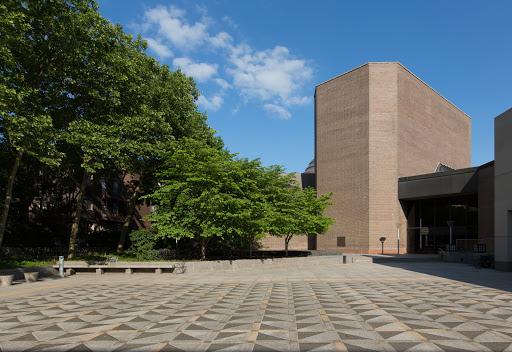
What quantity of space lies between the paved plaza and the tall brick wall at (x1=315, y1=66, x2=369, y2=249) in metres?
28.3

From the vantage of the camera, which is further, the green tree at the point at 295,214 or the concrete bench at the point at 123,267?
the green tree at the point at 295,214

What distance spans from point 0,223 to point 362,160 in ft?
117

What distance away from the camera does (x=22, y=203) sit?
105 ft

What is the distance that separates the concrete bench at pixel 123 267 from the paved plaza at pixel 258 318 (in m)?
5.30

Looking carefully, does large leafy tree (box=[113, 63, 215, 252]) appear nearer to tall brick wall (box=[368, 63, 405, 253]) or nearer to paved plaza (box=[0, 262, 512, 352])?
paved plaza (box=[0, 262, 512, 352])

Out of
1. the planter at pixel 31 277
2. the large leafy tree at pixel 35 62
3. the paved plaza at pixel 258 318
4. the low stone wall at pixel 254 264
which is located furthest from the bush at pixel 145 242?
the paved plaza at pixel 258 318

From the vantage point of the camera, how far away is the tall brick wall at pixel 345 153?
42.3 meters

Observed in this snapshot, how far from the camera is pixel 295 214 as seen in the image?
2916 centimetres

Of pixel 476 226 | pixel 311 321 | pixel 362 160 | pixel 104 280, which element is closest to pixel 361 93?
pixel 362 160

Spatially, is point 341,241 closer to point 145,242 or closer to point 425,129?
point 425,129

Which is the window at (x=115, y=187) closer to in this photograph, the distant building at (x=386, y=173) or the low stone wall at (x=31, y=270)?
the distant building at (x=386, y=173)

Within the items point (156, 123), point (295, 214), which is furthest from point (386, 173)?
point (156, 123)

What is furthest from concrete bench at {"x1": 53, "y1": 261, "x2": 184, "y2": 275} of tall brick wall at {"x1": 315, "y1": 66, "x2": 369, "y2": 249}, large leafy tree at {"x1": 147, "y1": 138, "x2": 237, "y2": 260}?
tall brick wall at {"x1": 315, "y1": 66, "x2": 369, "y2": 249}

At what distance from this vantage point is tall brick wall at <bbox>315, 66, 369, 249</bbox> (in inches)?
1666
